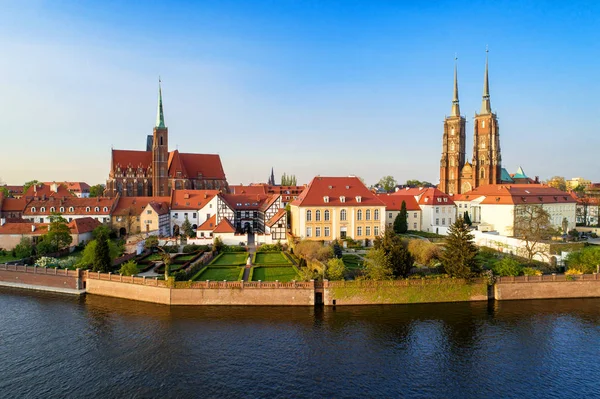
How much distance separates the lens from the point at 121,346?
901 inches

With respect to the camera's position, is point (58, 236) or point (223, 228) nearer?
point (58, 236)

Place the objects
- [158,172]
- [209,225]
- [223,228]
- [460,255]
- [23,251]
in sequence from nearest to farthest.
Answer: [460,255]
[23,251]
[223,228]
[209,225]
[158,172]

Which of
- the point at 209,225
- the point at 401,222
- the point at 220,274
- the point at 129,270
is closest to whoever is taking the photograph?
→ the point at 129,270

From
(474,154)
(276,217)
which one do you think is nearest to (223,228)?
(276,217)

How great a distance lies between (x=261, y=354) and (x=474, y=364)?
11.6 m

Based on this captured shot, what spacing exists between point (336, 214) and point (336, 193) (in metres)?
3.19

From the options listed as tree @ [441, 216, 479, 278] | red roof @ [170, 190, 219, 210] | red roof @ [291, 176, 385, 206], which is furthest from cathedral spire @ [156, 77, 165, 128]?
tree @ [441, 216, 479, 278]

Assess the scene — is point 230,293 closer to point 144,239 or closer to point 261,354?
point 261,354

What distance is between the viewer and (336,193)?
51.9 m

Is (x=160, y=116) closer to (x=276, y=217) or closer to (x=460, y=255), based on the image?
(x=276, y=217)

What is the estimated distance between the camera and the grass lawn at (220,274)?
33781 millimetres

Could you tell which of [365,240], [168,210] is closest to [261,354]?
[365,240]

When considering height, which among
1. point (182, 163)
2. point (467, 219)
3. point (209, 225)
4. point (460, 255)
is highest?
point (182, 163)

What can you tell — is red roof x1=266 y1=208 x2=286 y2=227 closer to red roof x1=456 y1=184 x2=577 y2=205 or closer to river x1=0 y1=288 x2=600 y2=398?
river x1=0 y1=288 x2=600 y2=398
